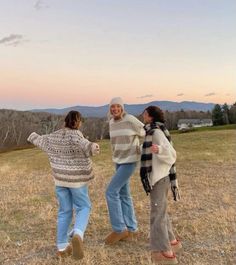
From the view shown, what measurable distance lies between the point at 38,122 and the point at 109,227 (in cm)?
8485

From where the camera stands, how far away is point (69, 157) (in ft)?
19.1

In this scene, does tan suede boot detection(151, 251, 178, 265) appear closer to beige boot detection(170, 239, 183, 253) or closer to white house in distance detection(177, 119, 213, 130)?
beige boot detection(170, 239, 183, 253)

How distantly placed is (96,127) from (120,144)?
67908 mm

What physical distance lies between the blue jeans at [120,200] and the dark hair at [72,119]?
930 mm

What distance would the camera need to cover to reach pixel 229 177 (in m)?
13.3

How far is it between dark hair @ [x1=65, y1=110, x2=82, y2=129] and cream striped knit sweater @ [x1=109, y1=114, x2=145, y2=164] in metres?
0.70

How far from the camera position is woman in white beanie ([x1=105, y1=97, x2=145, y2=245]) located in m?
6.15

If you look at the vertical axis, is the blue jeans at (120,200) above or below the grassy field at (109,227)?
above

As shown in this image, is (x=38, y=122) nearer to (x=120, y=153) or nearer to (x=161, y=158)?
(x=120, y=153)

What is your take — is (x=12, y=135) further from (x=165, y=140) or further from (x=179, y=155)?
(x=165, y=140)

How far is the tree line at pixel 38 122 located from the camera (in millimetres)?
72375

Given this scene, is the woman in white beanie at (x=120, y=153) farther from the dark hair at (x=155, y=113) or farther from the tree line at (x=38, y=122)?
the tree line at (x=38, y=122)

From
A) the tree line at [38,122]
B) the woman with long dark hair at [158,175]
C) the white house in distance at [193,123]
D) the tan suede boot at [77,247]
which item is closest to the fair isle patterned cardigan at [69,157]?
the tan suede boot at [77,247]

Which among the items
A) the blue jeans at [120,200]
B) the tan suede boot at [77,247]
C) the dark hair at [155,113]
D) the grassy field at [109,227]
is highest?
the dark hair at [155,113]
